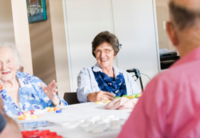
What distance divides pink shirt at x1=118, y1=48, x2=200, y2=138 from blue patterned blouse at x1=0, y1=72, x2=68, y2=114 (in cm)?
161

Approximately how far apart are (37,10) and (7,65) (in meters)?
2.18

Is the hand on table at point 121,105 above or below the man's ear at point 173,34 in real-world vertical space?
below

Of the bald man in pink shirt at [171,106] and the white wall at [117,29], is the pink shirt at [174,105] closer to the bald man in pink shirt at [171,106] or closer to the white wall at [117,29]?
the bald man in pink shirt at [171,106]

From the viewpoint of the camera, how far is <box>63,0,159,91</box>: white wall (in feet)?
12.9

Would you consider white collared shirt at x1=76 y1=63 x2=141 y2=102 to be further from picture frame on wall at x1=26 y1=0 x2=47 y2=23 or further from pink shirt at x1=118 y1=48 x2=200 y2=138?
Answer: picture frame on wall at x1=26 y1=0 x2=47 y2=23

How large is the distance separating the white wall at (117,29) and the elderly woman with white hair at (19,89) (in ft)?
5.77

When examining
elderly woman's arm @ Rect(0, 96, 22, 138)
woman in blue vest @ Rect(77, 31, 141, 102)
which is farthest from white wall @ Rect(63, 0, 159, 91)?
elderly woman's arm @ Rect(0, 96, 22, 138)

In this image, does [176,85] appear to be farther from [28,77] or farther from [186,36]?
[28,77]

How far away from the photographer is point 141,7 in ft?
13.6

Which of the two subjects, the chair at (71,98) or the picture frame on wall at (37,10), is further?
the picture frame on wall at (37,10)

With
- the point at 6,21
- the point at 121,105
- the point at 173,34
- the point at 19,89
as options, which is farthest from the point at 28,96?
the point at 173,34

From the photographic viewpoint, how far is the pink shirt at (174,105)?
51cm

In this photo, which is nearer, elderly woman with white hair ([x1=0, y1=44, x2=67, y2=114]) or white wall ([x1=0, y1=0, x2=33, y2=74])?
elderly woman with white hair ([x1=0, y1=44, x2=67, y2=114])

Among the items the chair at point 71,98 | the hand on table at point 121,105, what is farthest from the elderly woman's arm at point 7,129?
the chair at point 71,98
